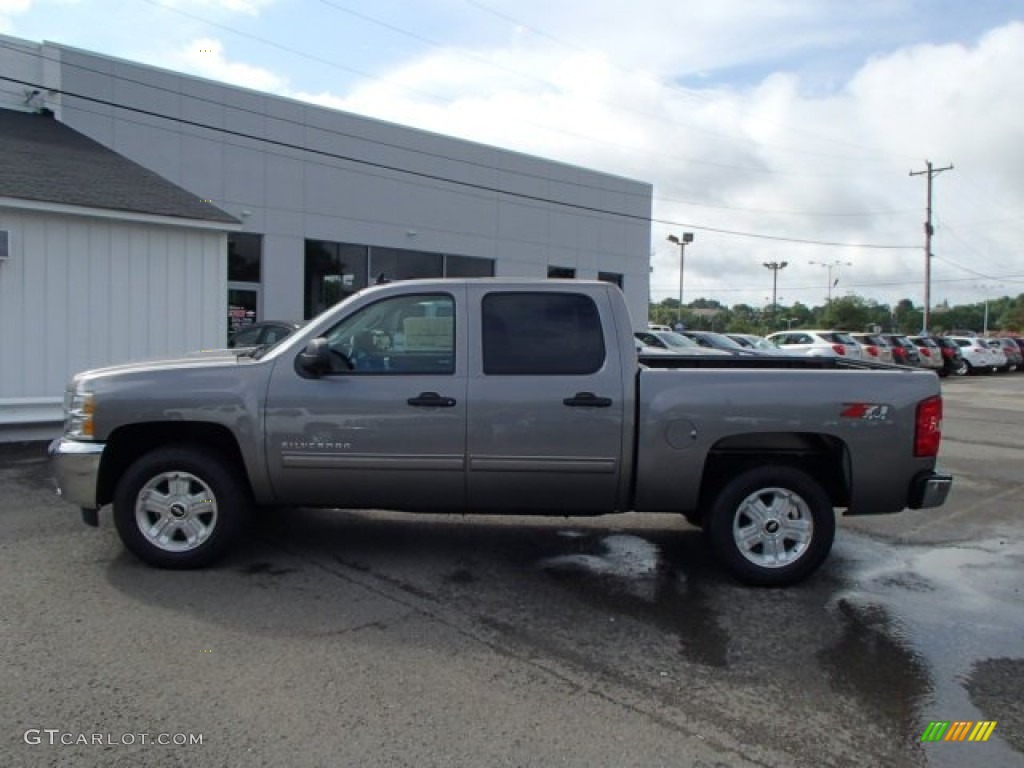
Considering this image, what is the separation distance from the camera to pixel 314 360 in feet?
16.5

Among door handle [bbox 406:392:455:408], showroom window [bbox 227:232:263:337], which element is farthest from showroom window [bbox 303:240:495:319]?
door handle [bbox 406:392:455:408]

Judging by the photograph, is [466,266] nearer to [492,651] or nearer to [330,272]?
[330,272]

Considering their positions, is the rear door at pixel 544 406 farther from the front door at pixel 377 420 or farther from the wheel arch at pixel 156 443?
the wheel arch at pixel 156 443

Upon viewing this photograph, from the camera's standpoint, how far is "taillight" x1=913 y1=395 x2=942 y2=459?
5047mm

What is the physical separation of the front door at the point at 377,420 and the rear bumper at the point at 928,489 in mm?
2836

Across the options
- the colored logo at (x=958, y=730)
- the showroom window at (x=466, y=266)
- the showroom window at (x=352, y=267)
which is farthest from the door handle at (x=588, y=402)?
the showroom window at (x=466, y=266)

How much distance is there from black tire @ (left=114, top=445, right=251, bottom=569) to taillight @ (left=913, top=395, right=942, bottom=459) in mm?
4289

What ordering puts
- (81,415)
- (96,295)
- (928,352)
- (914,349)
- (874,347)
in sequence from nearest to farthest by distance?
(81,415)
(96,295)
(874,347)
(914,349)
(928,352)

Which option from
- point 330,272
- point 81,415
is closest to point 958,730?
point 81,415

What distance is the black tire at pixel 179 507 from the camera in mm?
5227

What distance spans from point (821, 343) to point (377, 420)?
24657 millimetres

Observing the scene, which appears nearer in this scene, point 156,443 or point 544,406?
point 544,406

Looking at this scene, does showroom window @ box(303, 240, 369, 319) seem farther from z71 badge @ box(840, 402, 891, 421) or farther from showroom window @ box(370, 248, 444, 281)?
z71 badge @ box(840, 402, 891, 421)

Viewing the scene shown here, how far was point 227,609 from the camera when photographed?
15.3 ft
